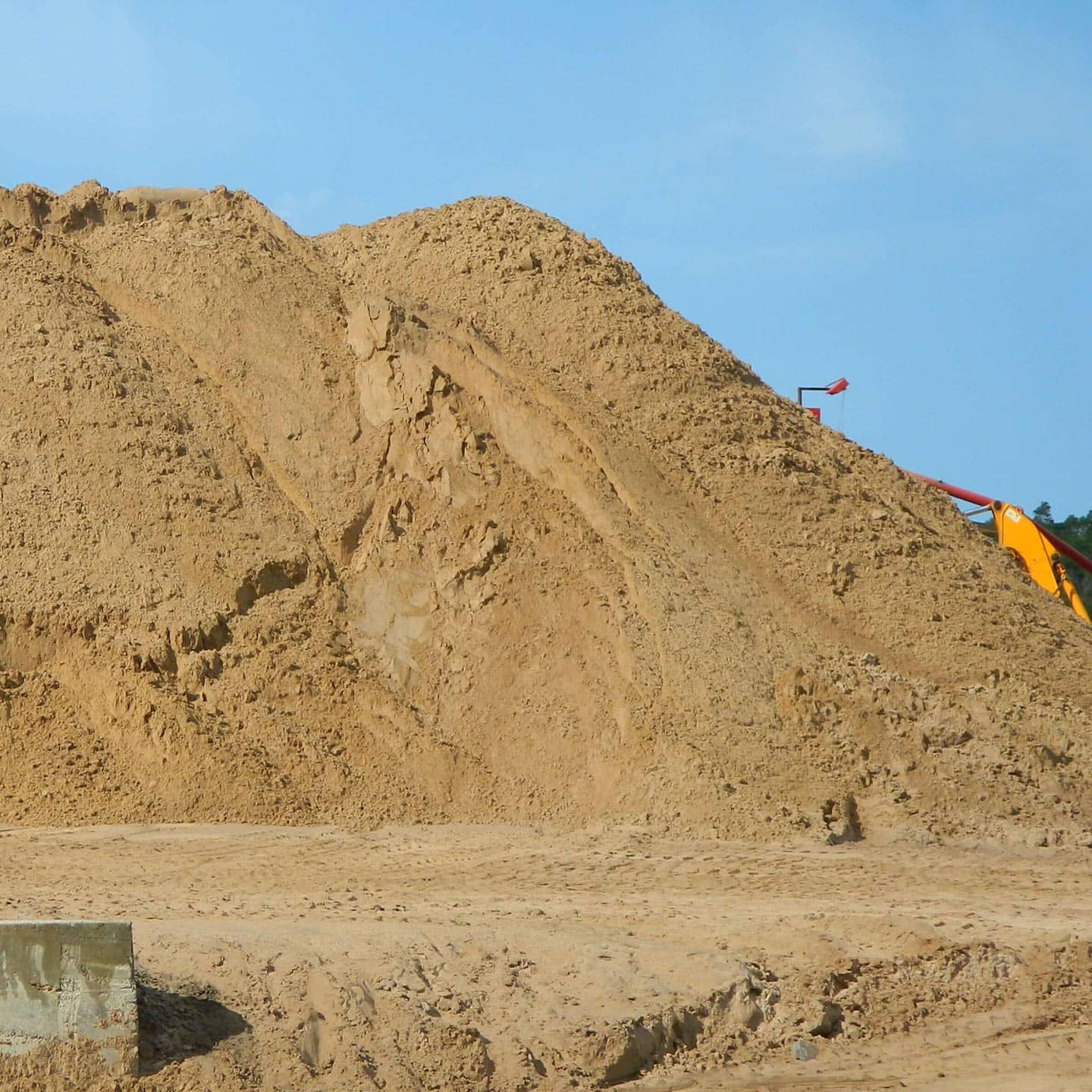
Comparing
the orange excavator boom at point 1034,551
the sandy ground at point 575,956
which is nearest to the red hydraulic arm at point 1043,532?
the orange excavator boom at point 1034,551

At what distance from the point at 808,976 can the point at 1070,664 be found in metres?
7.07

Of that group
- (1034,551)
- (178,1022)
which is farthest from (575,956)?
(1034,551)

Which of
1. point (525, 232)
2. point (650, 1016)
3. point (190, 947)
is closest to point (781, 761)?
point (650, 1016)

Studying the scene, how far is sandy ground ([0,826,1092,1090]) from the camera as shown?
29.2ft

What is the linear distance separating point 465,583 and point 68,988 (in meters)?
7.43

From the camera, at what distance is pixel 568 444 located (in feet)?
52.4

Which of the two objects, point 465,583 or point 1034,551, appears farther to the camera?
point 1034,551

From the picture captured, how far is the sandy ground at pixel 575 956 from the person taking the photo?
8.91 m

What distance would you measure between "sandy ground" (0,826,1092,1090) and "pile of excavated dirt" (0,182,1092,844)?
844mm

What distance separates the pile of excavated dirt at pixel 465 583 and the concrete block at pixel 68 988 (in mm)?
5251

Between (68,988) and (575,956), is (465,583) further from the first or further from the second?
A: (68,988)

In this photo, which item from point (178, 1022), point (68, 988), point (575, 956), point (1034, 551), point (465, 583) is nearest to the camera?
point (68, 988)

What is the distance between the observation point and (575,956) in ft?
32.8

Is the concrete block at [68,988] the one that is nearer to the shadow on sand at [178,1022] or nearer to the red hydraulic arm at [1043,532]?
the shadow on sand at [178,1022]
